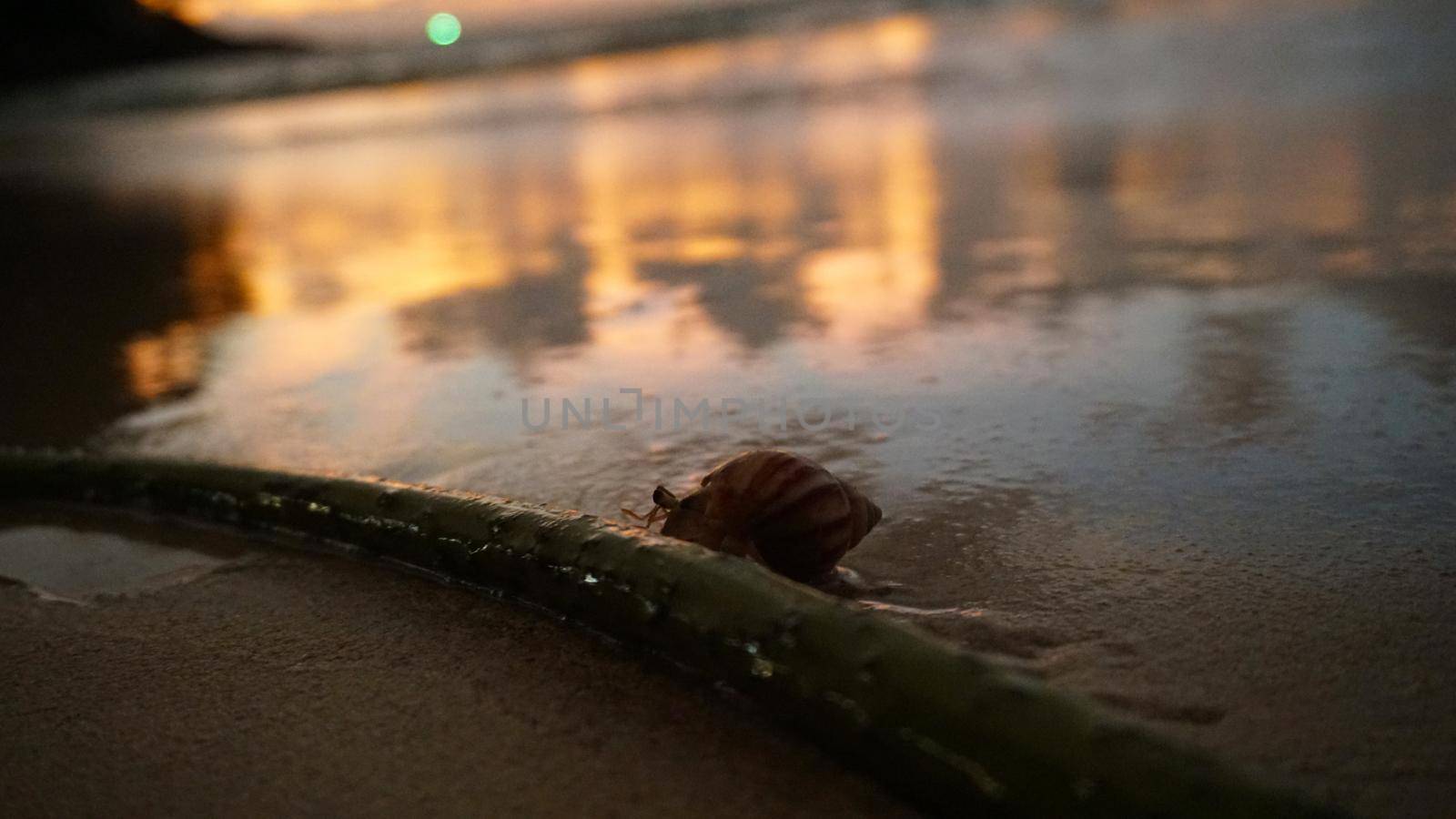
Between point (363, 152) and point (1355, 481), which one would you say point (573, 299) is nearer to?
point (1355, 481)

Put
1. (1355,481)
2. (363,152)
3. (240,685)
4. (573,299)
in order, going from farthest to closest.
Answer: (363,152) → (573,299) → (1355,481) → (240,685)

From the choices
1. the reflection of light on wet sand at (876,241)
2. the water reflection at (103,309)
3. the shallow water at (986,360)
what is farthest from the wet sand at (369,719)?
the reflection of light on wet sand at (876,241)

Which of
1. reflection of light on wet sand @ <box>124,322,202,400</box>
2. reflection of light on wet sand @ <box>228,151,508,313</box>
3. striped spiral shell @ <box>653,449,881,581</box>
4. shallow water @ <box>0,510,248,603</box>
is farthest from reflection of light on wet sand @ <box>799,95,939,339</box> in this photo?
reflection of light on wet sand @ <box>124,322,202,400</box>

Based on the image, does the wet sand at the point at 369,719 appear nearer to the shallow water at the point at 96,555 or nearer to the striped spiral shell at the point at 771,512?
the shallow water at the point at 96,555

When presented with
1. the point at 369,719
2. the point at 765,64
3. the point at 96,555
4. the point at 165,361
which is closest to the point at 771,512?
the point at 369,719

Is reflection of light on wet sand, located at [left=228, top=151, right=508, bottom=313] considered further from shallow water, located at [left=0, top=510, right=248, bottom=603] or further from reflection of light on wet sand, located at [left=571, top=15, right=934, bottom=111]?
reflection of light on wet sand, located at [left=571, top=15, right=934, bottom=111]

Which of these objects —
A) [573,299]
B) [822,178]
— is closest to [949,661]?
[573,299]

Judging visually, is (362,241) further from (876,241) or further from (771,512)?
(771,512)
